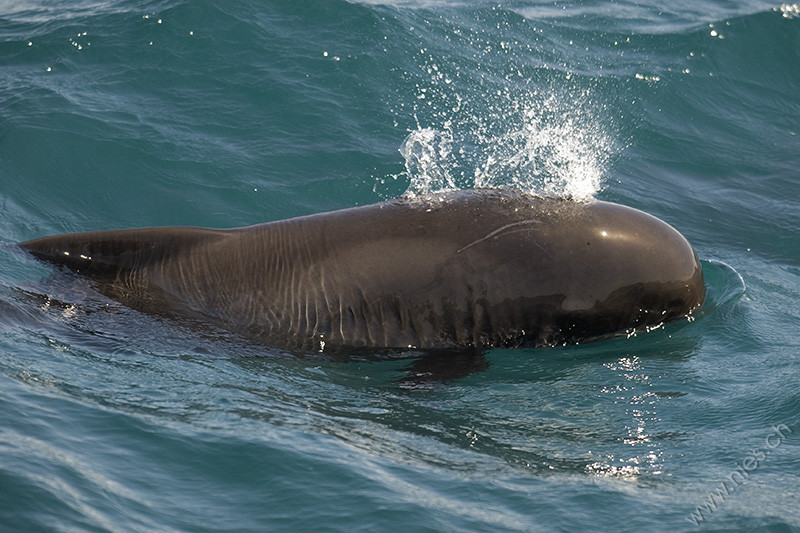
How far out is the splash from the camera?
11867 mm

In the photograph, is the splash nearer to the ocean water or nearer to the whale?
the ocean water

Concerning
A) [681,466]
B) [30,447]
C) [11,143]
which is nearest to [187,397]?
[30,447]

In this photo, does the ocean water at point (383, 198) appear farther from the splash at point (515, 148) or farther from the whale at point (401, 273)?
the whale at point (401, 273)

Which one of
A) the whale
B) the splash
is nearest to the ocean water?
the splash

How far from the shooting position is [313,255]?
7.96m

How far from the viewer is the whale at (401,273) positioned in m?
7.84

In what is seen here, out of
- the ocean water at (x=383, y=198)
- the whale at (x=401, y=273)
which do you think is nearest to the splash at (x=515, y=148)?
the ocean water at (x=383, y=198)

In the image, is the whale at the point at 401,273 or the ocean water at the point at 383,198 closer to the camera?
the ocean water at the point at 383,198

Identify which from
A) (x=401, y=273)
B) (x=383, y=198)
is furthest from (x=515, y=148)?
(x=401, y=273)

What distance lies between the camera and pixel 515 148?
41.4 feet

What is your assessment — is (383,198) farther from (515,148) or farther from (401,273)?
(401,273)

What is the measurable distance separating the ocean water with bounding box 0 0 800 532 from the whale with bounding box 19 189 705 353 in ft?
0.74

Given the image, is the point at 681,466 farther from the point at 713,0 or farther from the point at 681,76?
the point at 713,0

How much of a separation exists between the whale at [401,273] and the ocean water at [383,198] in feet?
0.74
